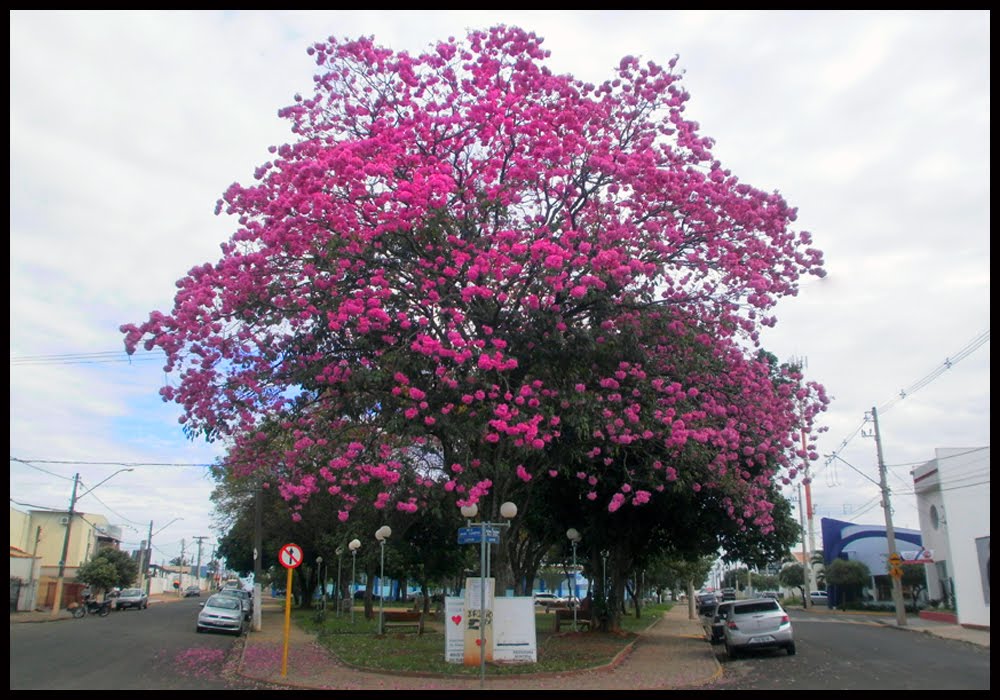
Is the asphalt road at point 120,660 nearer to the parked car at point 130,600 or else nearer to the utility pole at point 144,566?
the parked car at point 130,600

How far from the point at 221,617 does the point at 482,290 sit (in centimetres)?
1853

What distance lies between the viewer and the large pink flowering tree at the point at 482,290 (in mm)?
13172

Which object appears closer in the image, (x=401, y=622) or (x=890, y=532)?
(x=401, y=622)

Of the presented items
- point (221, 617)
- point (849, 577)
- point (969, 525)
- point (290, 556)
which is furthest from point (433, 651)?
point (849, 577)

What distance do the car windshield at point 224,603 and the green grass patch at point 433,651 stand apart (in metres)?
2.55

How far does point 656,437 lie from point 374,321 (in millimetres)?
5690

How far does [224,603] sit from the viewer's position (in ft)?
89.5

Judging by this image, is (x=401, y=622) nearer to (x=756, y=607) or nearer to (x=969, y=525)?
(x=756, y=607)

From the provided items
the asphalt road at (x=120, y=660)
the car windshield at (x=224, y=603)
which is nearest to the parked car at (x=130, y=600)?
the asphalt road at (x=120, y=660)

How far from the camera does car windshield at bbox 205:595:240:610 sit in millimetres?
26844

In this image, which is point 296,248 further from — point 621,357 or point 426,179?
point 621,357

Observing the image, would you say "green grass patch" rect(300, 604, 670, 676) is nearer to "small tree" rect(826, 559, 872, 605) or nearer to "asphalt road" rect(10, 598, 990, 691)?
"asphalt road" rect(10, 598, 990, 691)
